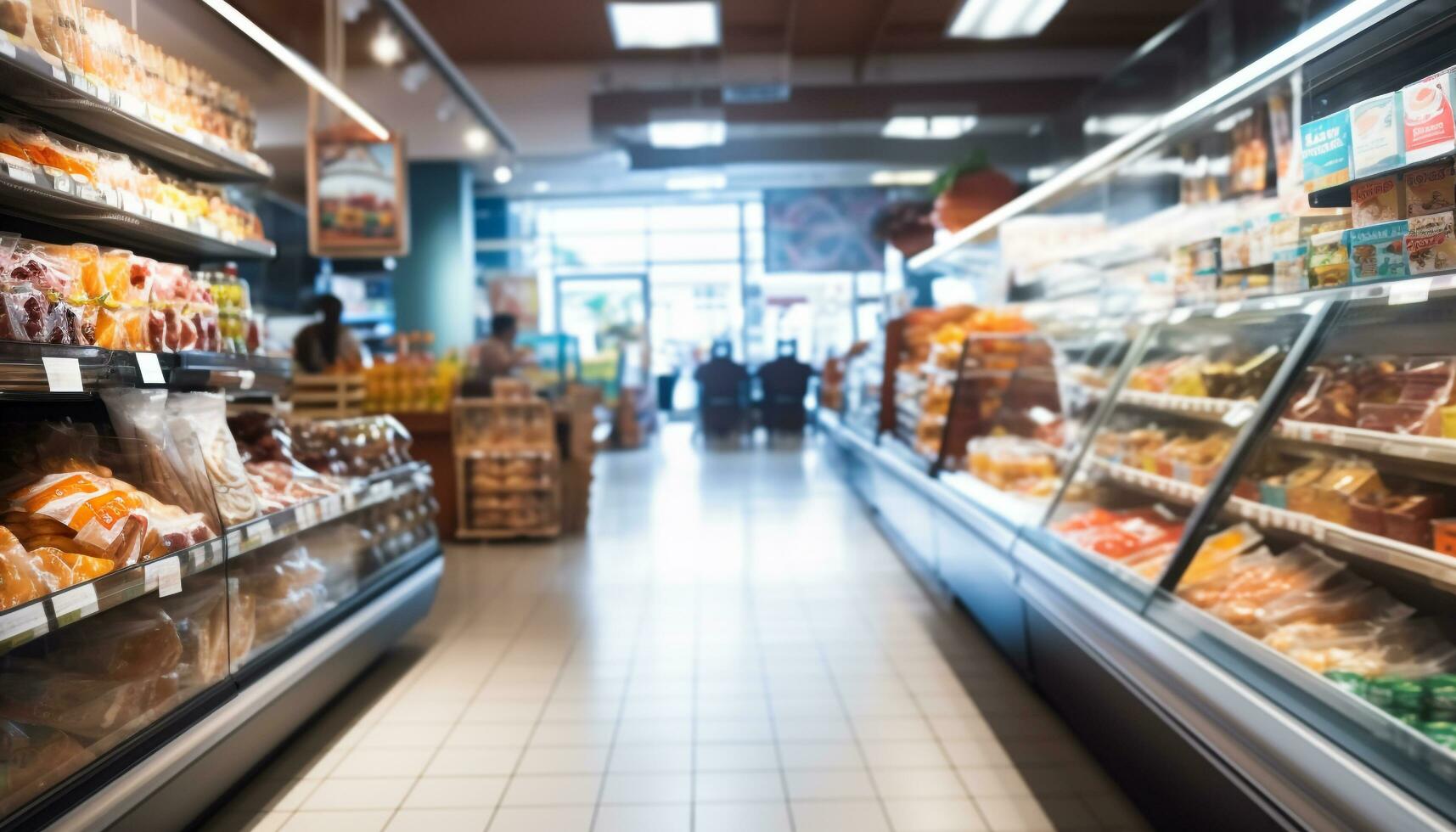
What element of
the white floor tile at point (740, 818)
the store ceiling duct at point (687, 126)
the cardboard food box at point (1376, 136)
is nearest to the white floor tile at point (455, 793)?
the white floor tile at point (740, 818)

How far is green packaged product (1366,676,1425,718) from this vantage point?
174cm

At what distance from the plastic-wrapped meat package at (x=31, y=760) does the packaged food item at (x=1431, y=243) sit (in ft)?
9.18

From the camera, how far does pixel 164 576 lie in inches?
88.2

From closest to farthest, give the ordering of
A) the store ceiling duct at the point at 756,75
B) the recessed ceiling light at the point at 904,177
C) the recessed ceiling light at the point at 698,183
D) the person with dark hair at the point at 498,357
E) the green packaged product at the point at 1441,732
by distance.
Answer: the green packaged product at the point at 1441,732
the person with dark hair at the point at 498,357
the store ceiling duct at the point at 756,75
the recessed ceiling light at the point at 698,183
the recessed ceiling light at the point at 904,177

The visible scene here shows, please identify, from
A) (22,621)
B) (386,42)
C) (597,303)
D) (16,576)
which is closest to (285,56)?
(16,576)

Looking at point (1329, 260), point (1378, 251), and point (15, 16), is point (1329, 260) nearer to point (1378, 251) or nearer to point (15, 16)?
point (1378, 251)

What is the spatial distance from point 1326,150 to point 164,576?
2.68 meters

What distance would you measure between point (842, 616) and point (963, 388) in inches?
57.7

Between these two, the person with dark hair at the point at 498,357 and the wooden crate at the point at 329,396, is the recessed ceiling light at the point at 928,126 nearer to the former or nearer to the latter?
the person with dark hair at the point at 498,357

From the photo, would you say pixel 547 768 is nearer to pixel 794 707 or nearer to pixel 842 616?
pixel 794 707

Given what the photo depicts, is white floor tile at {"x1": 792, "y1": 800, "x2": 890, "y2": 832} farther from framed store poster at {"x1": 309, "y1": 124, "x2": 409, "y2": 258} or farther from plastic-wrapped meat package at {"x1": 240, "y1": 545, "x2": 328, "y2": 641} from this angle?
framed store poster at {"x1": 309, "y1": 124, "x2": 409, "y2": 258}

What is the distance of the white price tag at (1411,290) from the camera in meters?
1.79

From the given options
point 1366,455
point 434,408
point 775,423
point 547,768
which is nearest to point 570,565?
point 434,408

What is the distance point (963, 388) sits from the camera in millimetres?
5375
